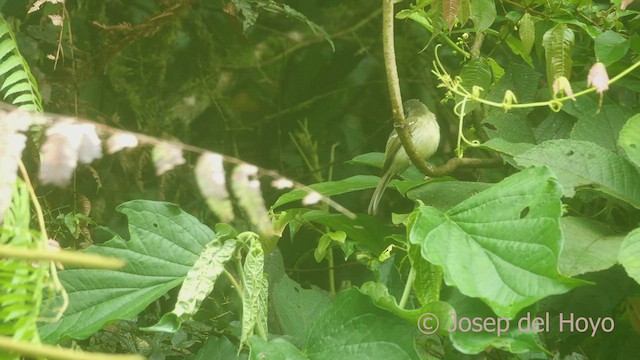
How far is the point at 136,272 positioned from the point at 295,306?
1.13 feet

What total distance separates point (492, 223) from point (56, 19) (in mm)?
1054

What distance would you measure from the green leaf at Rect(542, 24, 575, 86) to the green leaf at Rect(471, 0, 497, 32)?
123 mm

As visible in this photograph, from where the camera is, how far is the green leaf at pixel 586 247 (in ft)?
3.68

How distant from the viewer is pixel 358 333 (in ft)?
3.95

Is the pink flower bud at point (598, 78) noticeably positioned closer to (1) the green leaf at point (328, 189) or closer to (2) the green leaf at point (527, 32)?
(2) the green leaf at point (527, 32)

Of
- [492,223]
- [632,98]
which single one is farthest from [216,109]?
[492,223]

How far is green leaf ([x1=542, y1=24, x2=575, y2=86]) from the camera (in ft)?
4.53

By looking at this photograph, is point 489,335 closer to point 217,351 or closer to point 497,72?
point 217,351

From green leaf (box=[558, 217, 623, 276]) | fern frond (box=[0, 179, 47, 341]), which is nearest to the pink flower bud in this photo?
green leaf (box=[558, 217, 623, 276])

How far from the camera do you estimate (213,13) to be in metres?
2.37

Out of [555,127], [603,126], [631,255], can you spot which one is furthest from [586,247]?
[555,127]

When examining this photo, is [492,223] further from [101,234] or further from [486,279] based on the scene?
[101,234]

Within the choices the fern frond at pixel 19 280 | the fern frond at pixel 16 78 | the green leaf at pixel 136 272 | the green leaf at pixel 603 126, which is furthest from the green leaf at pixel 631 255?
the fern frond at pixel 16 78

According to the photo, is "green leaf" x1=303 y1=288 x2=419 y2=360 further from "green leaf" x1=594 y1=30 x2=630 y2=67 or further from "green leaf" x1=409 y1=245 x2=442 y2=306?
"green leaf" x1=594 y1=30 x2=630 y2=67
